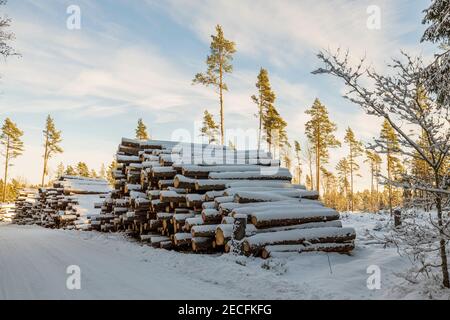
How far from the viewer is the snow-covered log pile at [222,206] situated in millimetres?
7884

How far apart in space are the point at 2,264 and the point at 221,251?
5.23 meters

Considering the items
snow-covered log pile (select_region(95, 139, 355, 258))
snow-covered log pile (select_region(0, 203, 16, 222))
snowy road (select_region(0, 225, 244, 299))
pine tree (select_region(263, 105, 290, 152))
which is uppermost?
pine tree (select_region(263, 105, 290, 152))

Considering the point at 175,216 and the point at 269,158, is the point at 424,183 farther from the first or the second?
the point at 269,158

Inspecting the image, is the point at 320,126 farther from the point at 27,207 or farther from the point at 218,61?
the point at 27,207

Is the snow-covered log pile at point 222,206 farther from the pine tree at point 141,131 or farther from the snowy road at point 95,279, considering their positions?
the pine tree at point 141,131

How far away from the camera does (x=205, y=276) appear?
6.44 metres

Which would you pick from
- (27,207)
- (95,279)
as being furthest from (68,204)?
(95,279)

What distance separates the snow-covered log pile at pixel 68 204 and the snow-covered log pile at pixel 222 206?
25.4 ft

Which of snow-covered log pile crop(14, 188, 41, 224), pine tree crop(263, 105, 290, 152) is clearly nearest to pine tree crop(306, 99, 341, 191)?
pine tree crop(263, 105, 290, 152)

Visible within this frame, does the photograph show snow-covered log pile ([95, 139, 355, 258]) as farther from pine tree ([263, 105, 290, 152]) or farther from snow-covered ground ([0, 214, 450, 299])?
pine tree ([263, 105, 290, 152])

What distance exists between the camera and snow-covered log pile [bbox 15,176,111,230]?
2109cm

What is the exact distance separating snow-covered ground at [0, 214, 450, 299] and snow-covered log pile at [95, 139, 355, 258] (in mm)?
472

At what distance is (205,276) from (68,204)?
18977mm

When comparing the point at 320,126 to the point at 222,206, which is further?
the point at 320,126
